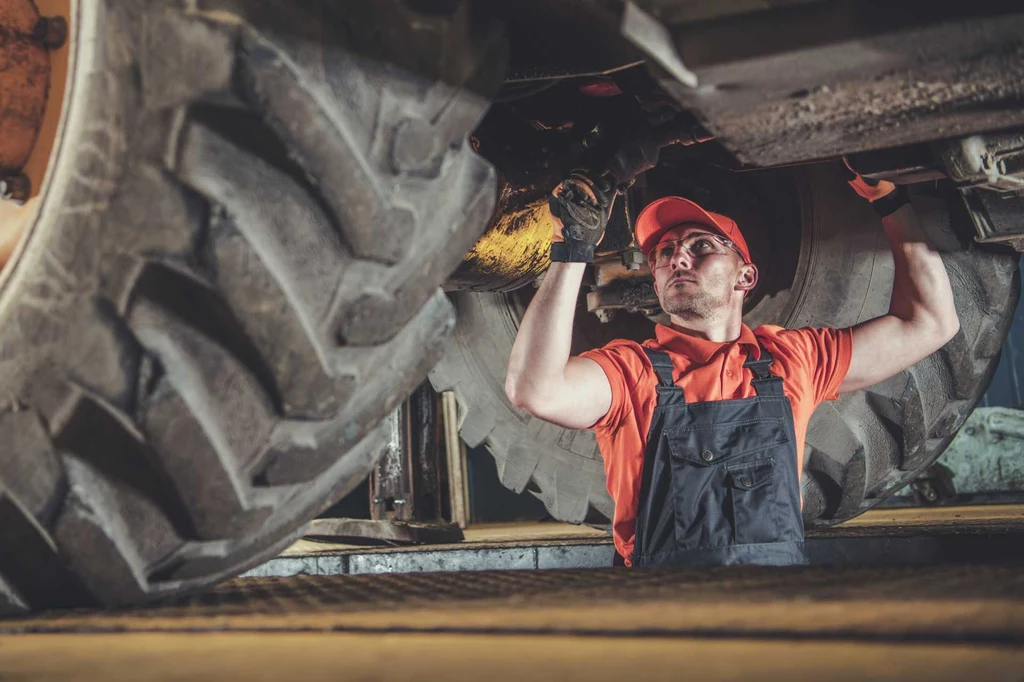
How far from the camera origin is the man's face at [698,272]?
6.85 ft

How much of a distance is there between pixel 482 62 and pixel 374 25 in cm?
14

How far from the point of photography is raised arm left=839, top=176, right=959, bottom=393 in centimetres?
184

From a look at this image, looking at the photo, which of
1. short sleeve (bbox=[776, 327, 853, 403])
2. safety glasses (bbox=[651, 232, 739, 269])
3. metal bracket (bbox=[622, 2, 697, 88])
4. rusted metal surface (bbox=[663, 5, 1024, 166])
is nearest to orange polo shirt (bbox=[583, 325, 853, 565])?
short sleeve (bbox=[776, 327, 853, 403])

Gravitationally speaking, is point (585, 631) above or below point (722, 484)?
below

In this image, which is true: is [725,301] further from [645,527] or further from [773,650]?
[773,650]

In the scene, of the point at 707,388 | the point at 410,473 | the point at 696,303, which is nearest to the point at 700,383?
the point at 707,388

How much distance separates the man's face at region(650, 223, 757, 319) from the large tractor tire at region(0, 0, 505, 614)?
1223mm

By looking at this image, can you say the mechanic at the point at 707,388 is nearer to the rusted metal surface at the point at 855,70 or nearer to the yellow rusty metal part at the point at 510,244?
the yellow rusty metal part at the point at 510,244

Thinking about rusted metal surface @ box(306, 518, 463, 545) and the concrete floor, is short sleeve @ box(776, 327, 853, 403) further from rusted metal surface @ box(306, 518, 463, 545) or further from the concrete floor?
rusted metal surface @ box(306, 518, 463, 545)

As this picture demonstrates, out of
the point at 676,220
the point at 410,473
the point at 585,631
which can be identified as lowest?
the point at 585,631

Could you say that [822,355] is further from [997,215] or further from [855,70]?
[855,70]

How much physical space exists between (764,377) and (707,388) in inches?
5.2

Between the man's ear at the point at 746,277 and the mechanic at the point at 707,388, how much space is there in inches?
3.1

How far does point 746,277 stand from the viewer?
217 cm
